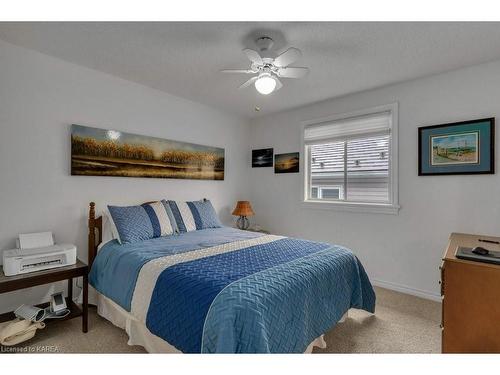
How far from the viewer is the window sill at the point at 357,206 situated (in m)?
3.06

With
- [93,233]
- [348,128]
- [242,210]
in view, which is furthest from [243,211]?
[93,233]

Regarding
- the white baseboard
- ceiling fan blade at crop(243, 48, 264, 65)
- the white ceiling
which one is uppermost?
the white ceiling

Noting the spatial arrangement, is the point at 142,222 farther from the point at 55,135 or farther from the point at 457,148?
the point at 457,148

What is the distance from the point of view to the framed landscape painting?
104 inches

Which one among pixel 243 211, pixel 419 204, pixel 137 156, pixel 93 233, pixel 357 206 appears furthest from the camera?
pixel 243 211

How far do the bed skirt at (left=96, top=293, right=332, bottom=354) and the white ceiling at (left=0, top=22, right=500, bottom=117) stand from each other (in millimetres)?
A: 2163

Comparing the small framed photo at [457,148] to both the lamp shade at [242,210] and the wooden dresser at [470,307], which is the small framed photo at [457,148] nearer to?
the wooden dresser at [470,307]

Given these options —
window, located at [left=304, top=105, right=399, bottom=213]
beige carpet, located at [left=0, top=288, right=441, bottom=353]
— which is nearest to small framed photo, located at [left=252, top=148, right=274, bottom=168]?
window, located at [left=304, top=105, right=399, bottom=213]

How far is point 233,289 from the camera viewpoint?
1462 millimetres

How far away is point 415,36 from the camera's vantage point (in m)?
2.03

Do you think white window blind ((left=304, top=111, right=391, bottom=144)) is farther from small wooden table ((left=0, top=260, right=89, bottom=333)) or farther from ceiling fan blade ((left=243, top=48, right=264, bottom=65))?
small wooden table ((left=0, top=260, right=89, bottom=333))

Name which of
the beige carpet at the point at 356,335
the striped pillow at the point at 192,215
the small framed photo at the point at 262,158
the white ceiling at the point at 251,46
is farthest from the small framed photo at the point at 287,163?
the beige carpet at the point at 356,335

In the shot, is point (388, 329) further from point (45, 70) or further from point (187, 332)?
point (45, 70)

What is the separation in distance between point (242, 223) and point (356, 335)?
229 centimetres
